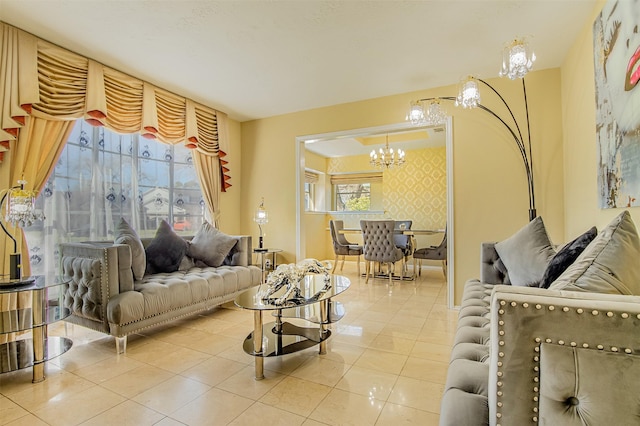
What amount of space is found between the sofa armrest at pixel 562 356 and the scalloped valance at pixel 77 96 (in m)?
3.63

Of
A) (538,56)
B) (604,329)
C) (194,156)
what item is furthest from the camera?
(194,156)

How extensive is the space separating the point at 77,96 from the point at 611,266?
4.09m

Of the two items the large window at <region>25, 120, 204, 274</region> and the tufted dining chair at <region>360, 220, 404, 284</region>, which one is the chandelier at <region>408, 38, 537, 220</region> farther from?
the large window at <region>25, 120, 204, 274</region>

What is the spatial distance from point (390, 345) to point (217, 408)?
4.61 feet

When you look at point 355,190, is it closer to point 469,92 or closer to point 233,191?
point 233,191

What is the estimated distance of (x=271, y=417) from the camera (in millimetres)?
1604

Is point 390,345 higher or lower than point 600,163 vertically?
lower

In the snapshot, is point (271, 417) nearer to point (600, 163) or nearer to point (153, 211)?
point (600, 163)

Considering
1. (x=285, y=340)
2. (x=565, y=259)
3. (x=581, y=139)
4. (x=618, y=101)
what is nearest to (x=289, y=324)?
(x=285, y=340)

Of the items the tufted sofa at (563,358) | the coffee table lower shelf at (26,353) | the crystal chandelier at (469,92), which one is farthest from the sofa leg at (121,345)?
the crystal chandelier at (469,92)

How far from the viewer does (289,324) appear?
2615mm

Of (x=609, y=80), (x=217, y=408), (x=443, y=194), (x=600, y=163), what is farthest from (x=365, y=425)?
(x=443, y=194)

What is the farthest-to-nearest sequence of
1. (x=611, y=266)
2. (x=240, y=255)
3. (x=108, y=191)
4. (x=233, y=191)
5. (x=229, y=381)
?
1. (x=233, y=191)
2. (x=240, y=255)
3. (x=108, y=191)
4. (x=229, y=381)
5. (x=611, y=266)

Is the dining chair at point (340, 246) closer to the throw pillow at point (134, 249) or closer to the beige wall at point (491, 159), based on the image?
the beige wall at point (491, 159)
